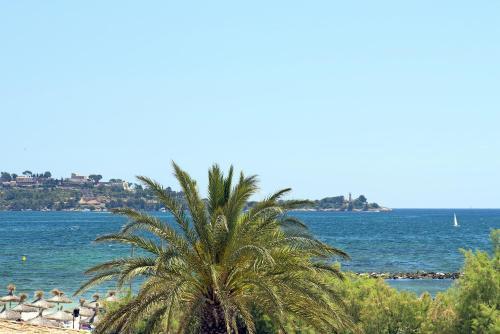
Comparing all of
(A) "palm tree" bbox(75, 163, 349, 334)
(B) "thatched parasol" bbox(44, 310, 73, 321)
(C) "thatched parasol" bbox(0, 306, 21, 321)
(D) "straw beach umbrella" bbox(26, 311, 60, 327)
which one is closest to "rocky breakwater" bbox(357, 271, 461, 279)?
(B) "thatched parasol" bbox(44, 310, 73, 321)

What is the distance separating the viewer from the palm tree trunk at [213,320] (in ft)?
58.6

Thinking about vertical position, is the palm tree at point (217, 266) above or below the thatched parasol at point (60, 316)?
above

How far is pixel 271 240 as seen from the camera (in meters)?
18.8

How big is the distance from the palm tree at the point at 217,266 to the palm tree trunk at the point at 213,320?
2 centimetres

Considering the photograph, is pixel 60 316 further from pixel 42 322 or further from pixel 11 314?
pixel 11 314

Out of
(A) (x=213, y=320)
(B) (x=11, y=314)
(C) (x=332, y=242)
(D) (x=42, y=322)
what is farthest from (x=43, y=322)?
(C) (x=332, y=242)

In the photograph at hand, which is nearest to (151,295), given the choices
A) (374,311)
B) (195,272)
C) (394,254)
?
(195,272)

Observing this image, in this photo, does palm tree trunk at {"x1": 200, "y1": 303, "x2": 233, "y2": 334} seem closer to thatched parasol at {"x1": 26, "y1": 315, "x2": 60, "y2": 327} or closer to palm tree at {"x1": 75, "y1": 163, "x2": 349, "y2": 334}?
palm tree at {"x1": 75, "y1": 163, "x2": 349, "y2": 334}

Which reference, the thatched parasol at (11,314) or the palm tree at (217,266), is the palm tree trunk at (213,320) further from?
the thatched parasol at (11,314)

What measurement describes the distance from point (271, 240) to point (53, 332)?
27.1 ft

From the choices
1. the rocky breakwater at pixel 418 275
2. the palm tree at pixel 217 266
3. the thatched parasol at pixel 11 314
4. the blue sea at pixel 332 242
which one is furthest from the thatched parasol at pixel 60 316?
the rocky breakwater at pixel 418 275

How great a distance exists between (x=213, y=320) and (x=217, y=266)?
1310 mm

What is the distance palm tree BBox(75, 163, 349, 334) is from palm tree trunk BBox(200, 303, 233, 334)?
23 mm

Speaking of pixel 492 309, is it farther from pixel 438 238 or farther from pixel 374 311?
pixel 438 238
